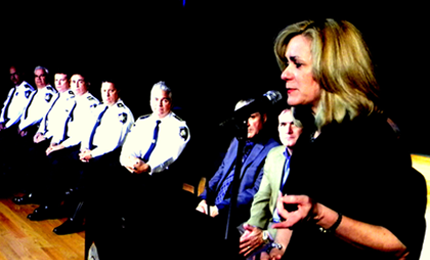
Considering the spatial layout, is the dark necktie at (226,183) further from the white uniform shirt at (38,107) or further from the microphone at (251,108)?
the white uniform shirt at (38,107)

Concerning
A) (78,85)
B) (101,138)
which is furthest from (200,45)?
(78,85)

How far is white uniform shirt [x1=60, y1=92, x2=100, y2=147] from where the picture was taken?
14.0 ft

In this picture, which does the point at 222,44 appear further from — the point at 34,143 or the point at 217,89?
the point at 34,143

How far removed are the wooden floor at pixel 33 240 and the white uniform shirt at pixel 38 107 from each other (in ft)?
4.39

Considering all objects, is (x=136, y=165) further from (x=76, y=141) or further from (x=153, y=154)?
(x=76, y=141)

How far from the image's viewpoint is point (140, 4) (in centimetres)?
476

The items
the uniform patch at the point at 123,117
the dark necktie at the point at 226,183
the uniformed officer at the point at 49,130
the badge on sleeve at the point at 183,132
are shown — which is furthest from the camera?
the uniformed officer at the point at 49,130

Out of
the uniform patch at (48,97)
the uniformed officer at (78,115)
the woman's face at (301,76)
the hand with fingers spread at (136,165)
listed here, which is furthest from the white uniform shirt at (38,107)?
the woman's face at (301,76)

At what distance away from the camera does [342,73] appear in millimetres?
1041

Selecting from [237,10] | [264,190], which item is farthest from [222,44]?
[264,190]

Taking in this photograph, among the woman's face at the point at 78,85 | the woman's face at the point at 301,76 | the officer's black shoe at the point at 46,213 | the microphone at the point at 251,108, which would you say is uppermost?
the woman's face at the point at 301,76

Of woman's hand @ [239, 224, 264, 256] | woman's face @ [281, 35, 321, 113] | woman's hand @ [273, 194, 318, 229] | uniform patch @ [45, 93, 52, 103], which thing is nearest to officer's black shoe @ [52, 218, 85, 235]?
uniform patch @ [45, 93, 52, 103]

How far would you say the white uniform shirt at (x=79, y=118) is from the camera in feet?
14.0

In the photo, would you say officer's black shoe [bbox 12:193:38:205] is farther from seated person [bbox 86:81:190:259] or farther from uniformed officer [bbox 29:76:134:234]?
seated person [bbox 86:81:190:259]
